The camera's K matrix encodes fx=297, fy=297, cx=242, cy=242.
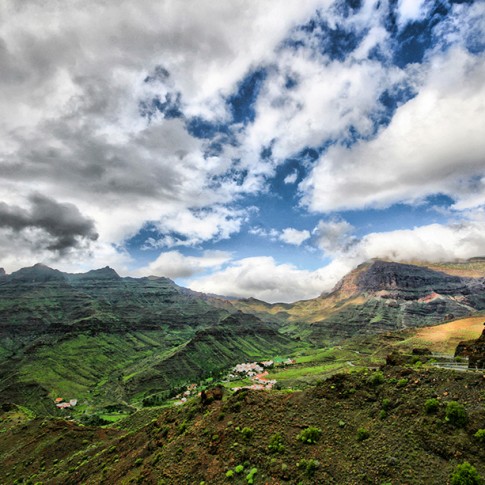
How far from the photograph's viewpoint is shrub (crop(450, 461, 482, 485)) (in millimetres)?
18844

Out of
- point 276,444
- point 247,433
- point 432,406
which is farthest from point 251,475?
point 432,406

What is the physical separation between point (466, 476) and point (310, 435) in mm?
12718

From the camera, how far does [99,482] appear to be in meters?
41.2

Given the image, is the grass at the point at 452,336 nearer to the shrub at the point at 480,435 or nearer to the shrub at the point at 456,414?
the shrub at the point at 456,414

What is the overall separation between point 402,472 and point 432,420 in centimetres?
514

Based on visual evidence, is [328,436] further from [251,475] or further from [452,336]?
[452,336]

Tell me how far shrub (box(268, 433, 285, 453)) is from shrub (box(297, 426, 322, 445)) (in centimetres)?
182

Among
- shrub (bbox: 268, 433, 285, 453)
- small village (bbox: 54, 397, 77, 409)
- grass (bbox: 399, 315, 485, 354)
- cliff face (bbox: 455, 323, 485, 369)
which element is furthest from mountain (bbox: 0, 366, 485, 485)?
small village (bbox: 54, 397, 77, 409)

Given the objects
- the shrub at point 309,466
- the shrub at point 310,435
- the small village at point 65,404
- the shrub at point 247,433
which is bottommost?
the small village at point 65,404

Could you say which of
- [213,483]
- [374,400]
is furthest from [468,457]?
[213,483]

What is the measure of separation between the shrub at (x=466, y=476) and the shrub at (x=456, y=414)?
380cm

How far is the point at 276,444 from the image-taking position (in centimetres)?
2906

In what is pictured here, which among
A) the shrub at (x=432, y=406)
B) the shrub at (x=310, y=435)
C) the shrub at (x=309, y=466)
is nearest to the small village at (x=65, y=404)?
the shrub at (x=310, y=435)

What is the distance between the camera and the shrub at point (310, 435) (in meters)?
28.1
